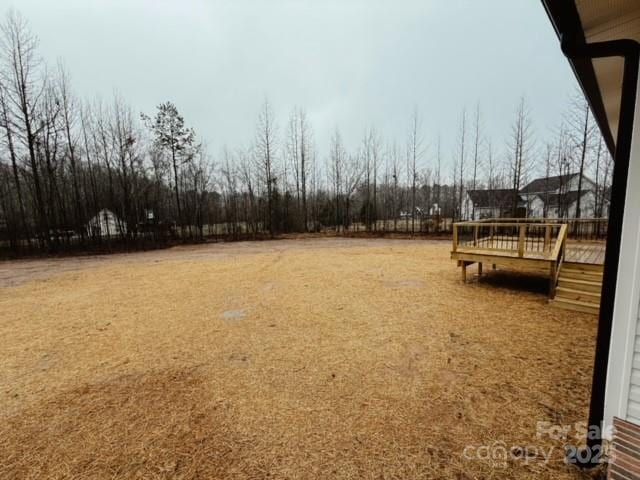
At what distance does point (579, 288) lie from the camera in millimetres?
4305

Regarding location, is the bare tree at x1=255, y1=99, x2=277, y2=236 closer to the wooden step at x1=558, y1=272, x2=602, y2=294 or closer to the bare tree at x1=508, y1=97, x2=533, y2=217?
the bare tree at x1=508, y1=97, x2=533, y2=217

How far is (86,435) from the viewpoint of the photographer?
188 cm

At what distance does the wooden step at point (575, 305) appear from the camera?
393 cm

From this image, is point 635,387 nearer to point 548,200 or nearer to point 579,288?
point 579,288

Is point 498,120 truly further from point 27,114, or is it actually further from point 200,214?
point 27,114

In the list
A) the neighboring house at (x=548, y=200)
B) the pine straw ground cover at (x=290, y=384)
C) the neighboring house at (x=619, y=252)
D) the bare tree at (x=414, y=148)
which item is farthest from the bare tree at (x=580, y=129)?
the neighboring house at (x=619, y=252)

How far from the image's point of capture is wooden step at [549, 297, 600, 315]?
393 centimetres

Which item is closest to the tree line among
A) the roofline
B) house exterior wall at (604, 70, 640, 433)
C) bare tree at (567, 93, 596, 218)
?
bare tree at (567, 93, 596, 218)

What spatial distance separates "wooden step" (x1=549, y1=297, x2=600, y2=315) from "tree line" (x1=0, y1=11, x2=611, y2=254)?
13.3 meters

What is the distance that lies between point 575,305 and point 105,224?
21.0 m

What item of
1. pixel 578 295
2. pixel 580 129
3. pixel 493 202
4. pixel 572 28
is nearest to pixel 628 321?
pixel 572 28

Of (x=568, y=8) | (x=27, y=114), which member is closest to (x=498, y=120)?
(x=568, y=8)

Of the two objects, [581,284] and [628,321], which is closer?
[628,321]

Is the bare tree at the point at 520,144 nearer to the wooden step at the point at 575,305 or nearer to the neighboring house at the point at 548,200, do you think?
the neighboring house at the point at 548,200
